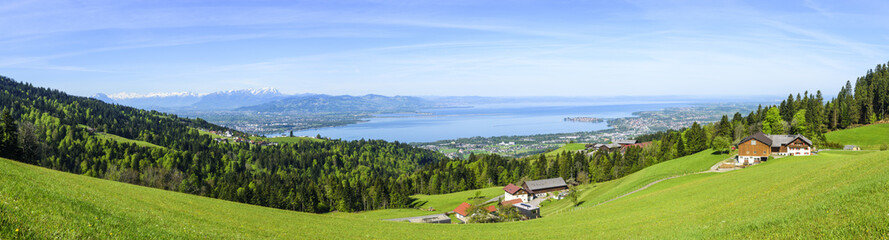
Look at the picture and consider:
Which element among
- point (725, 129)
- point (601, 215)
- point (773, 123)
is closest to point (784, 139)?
point (725, 129)

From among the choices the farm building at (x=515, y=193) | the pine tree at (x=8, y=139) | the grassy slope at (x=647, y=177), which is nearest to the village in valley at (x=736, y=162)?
the grassy slope at (x=647, y=177)

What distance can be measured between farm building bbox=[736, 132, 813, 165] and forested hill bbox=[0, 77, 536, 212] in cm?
5366

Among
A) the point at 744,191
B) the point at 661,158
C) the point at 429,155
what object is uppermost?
the point at 744,191

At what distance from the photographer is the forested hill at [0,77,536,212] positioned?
82750mm

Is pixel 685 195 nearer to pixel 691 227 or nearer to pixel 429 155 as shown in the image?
pixel 691 227

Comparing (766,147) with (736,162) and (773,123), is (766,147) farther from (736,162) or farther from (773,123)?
(773,123)

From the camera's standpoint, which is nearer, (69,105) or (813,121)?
(813,121)

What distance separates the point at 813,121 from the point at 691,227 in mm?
87541

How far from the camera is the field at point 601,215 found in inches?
414

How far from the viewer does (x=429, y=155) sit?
192500 millimetres

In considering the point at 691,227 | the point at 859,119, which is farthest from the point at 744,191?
the point at 859,119

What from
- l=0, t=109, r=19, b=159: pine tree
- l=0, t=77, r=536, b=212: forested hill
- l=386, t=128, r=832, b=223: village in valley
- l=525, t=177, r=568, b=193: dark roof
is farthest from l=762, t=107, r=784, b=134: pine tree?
l=0, t=109, r=19, b=159: pine tree

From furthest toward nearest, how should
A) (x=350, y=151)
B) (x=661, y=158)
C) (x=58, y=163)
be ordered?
1. (x=350, y=151)
2. (x=58, y=163)
3. (x=661, y=158)

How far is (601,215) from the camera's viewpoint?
3225cm
